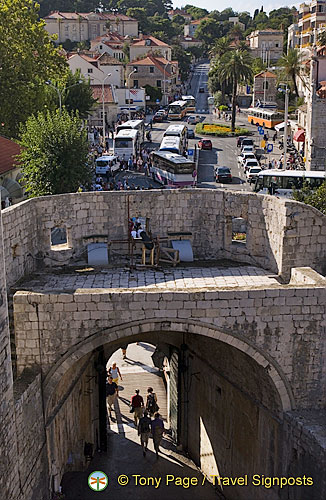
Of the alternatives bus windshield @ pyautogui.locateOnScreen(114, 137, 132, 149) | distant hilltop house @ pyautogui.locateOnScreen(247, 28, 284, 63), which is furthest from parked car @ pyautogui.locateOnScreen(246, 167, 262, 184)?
distant hilltop house @ pyautogui.locateOnScreen(247, 28, 284, 63)

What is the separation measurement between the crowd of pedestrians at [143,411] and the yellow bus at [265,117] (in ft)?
154

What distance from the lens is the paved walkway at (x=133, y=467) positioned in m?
15.4

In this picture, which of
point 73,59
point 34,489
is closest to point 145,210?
point 34,489

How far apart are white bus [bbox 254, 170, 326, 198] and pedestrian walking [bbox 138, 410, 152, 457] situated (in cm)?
1691

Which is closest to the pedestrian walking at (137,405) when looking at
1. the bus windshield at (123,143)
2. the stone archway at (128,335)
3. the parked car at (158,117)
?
the stone archway at (128,335)

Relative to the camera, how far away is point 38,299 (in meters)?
12.4

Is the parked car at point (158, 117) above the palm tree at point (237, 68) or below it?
below

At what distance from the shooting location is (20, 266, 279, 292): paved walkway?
1420 centimetres

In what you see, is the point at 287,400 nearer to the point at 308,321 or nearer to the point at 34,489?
the point at 308,321

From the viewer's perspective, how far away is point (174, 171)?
1438 inches

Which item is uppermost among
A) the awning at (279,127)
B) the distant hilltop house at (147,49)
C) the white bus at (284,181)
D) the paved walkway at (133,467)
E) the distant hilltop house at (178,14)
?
the distant hilltop house at (178,14)

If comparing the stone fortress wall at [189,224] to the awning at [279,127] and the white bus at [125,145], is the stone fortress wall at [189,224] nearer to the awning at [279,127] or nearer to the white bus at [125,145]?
the white bus at [125,145]

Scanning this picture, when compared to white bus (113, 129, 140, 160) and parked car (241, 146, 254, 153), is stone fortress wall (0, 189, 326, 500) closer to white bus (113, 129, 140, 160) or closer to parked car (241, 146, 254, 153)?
white bus (113, 129, 140, 160)

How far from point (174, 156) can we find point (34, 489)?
28253mm
